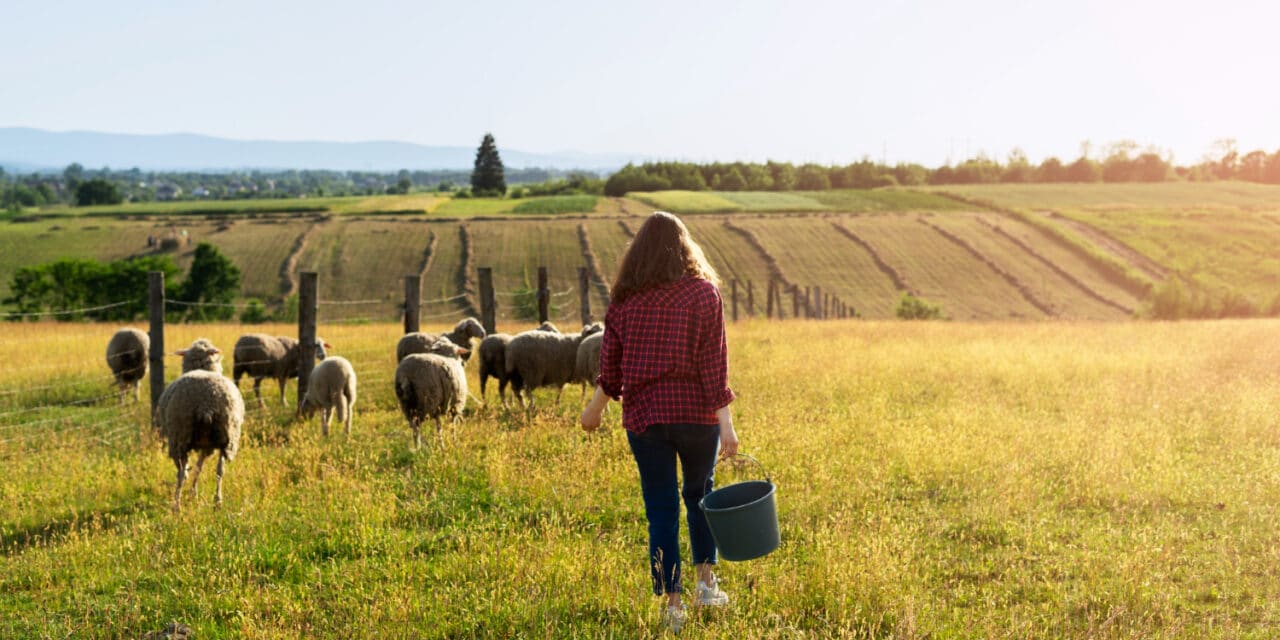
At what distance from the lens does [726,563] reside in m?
6.66

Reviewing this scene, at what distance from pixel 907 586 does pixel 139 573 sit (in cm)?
551

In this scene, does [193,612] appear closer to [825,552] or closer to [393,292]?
[825,552]

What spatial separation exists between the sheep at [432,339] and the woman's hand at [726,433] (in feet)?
26.9

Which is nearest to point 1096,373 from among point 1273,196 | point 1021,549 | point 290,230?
point 1021,549

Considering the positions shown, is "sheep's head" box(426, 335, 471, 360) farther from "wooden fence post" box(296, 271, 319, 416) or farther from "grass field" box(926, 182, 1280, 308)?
"grass field" box(926, 182, 1280, 308)

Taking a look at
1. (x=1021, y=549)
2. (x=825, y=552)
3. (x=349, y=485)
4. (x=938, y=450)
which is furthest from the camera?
(x=938, y=450)

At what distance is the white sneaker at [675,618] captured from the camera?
5.29 meters

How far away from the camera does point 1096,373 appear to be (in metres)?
15.8

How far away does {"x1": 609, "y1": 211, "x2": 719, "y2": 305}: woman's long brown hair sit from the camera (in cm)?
528

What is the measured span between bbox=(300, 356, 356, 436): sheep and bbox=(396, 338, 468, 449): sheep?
5.39 feet

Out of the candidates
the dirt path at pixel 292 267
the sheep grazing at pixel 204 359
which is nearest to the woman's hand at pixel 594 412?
the sheep grazing at pixel 204 359

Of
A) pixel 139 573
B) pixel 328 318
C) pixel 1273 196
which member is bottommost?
pixel 328 318

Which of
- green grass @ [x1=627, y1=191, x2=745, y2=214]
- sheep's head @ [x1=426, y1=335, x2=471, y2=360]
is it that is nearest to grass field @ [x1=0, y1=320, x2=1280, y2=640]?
sheep's head @ [x1=426, y1=335, x2=471, y2=360]

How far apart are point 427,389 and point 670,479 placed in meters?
6.13
